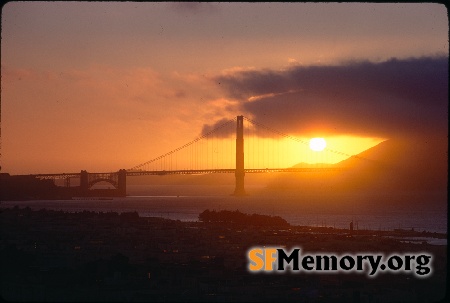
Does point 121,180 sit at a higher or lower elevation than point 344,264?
higher

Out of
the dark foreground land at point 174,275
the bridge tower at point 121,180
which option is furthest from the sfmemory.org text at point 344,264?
the bridge tower at point 121,180

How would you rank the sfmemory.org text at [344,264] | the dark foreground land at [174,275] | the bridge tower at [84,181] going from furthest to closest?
the bridge tower at [84,181], the sfmemory.org text at [344,264], the dark foreground land at [174,275]

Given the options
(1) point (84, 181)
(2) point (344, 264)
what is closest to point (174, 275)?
(2) point (344, 264)

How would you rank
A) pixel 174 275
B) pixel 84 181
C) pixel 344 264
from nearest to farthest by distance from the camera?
pixel 174 275 → pixel 344 264 → pixel 84 181

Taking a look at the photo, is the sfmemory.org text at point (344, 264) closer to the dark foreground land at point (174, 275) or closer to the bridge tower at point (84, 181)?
the dark foreground land at point (174, 275)

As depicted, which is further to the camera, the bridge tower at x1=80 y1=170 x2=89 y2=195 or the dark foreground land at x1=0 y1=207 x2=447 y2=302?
the bridge tower at x1=80 y1=170 x2=89 y2=195

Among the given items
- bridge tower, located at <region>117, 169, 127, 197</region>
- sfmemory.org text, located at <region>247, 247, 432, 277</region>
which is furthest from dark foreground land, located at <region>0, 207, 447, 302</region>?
bridge tower, located at <region>117, 169, 127, 197</region>

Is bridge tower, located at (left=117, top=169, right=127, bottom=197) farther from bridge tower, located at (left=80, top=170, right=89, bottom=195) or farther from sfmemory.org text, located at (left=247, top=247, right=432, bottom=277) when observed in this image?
sfmemory.org text, located at (left=247, top=247, right=432, bottom=277)

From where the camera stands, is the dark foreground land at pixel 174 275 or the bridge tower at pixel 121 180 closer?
the dark foreground land at pixel 174 275

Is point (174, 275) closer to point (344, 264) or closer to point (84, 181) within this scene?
point (344, 264)
